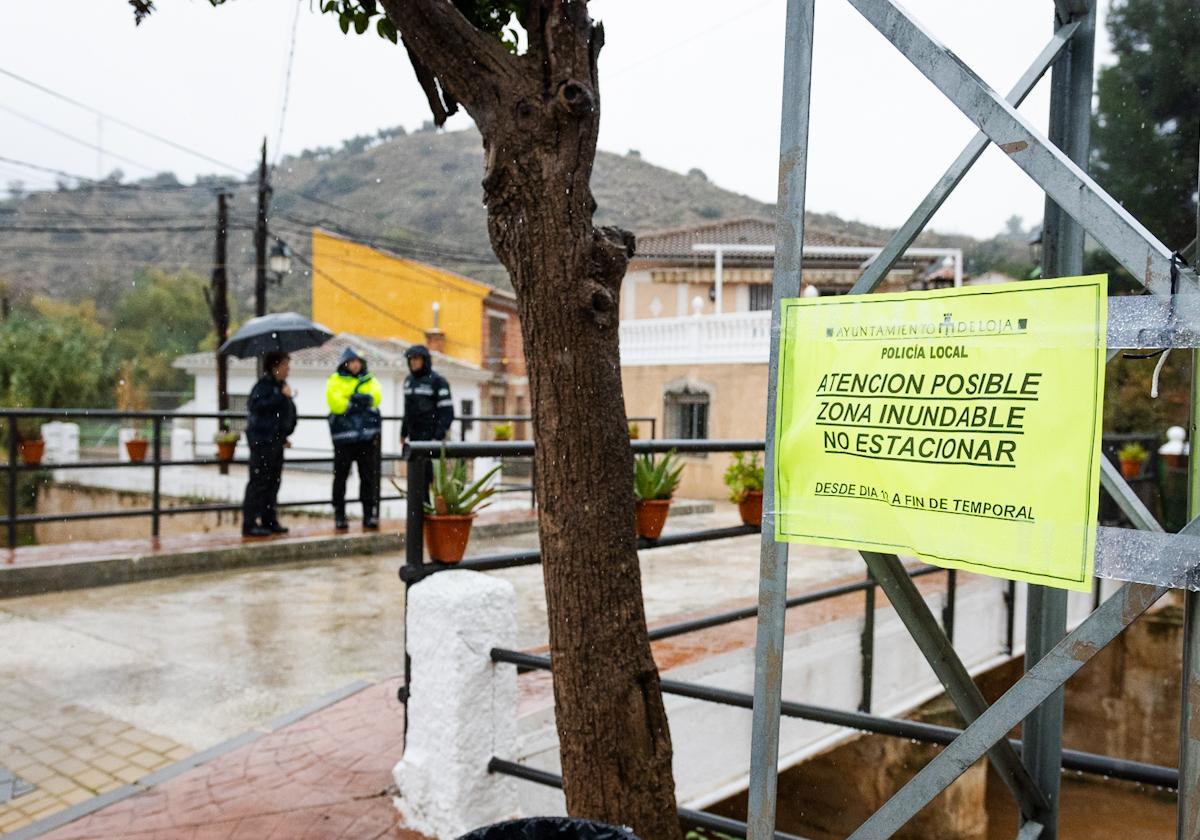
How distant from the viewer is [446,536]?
3182mm

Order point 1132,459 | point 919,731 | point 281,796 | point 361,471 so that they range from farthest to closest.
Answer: point 1132,459 → point 361,471 → point 281,796 → point 919,731

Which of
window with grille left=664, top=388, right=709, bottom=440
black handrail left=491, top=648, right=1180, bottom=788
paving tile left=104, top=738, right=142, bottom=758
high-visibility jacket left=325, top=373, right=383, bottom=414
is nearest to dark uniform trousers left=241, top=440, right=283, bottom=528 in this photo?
high-visibility jacket left=325, top=373, right=383, bottom=414

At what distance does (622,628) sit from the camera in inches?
66.6

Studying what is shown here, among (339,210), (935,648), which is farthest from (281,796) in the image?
(339,210)

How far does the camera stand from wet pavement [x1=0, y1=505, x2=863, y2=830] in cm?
342

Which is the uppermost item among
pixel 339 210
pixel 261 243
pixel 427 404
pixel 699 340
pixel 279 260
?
pixel 339 210

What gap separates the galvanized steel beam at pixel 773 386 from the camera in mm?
1474

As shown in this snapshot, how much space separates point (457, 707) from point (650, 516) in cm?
119

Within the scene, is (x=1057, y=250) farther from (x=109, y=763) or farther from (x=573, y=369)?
(x=109, y=763)

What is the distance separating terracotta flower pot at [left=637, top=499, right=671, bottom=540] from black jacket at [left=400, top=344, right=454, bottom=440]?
4.79 m

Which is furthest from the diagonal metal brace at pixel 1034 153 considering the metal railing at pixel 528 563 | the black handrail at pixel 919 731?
the metal railing at pixel 528 563

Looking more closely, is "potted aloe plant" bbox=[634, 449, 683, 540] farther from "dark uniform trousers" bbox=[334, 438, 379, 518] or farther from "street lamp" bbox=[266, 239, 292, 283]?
"street lamp" bbox=[266, 239, 292, 283]

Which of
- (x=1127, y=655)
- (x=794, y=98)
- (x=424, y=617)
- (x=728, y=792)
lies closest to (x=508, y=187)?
(x=794, y=98)

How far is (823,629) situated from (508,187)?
3.70 metres
